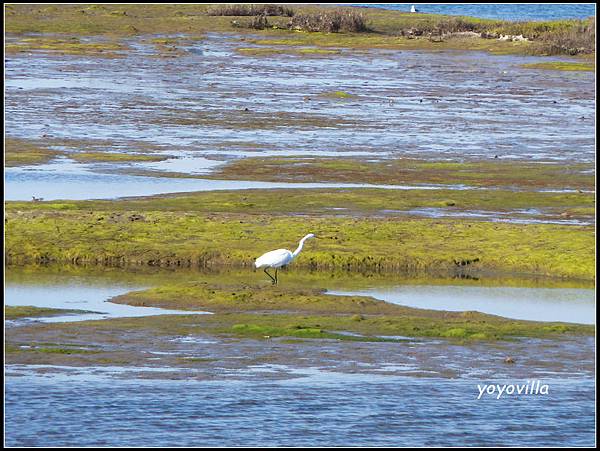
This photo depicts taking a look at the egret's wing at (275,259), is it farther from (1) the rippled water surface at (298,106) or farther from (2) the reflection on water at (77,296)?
(1) the rippled water surface at (298,106)

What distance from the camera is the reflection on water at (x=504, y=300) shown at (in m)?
17.7

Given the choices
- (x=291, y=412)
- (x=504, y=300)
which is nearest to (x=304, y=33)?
(x=504, y=300)

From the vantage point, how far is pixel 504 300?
60.8 ft

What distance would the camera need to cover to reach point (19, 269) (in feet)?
65.1

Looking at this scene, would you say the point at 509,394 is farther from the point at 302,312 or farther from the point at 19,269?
the point at 19,269

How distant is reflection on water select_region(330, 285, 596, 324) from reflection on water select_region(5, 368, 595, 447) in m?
3.54

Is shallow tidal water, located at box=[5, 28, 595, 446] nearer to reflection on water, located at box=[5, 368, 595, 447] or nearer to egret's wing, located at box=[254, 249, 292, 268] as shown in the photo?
reflection on water, located at box=[5, 368, 595, 447]

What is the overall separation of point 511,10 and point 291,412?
4764 inches

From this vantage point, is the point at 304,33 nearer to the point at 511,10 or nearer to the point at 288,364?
the point at 511,10

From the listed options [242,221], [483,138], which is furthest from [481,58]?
[242,221]

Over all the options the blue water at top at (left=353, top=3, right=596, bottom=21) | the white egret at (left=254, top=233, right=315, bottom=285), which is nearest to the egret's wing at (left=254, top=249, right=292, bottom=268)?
the white egret at (left=254, top=233, right=315, bottom=285)
